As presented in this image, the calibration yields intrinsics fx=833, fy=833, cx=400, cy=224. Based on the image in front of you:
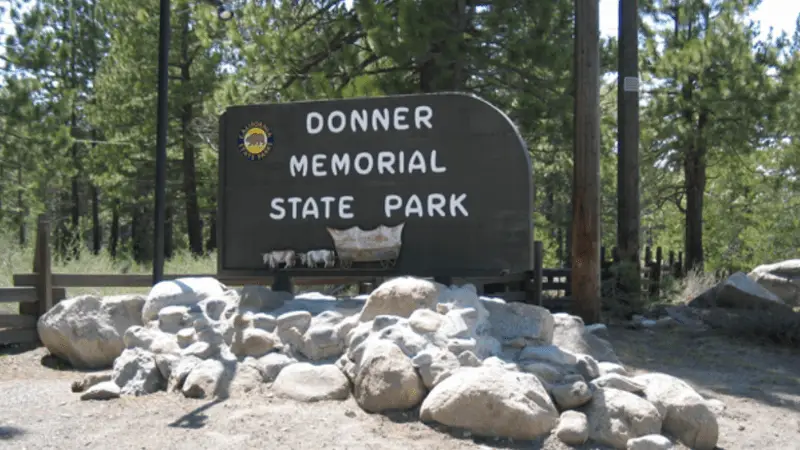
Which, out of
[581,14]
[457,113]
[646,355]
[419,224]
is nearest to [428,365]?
[419,224]

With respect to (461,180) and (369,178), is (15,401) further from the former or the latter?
(461,180)

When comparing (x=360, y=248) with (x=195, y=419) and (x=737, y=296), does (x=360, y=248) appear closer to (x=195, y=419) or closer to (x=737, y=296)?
(x=195, y=419)

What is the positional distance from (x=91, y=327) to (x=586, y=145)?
23.5 feet

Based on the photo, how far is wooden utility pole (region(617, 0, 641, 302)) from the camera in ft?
49.7

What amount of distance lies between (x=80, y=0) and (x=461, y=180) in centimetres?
2937

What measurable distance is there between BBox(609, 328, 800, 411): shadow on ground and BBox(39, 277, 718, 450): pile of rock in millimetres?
1622

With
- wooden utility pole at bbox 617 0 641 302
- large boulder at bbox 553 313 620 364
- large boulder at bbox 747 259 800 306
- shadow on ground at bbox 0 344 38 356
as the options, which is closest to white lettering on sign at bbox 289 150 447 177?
large boulder at bbox 553 313 620 364

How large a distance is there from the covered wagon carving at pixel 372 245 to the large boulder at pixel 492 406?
216 cm

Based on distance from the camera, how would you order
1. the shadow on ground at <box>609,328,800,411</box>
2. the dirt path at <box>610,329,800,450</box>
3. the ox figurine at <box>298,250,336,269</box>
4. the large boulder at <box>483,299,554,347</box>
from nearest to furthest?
the dirt path at <box>610,329,800,450</box>, the large boulder at <box>483,299,554,347</box>, the ox figurine at <box>298,250,336,269</box>, the shadow on ground at <box>609,328,800,411</box>

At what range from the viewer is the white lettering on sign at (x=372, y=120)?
7.95 metres

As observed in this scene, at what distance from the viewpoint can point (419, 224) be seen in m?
7.93

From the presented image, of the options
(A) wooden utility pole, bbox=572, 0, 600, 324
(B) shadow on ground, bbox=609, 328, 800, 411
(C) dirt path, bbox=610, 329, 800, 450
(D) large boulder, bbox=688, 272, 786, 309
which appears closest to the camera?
(C) dirt path, bbox=610, 329, 800, 450

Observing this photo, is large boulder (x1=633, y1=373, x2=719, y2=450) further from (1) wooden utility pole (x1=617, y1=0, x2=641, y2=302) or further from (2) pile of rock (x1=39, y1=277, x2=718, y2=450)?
(1) wooden utility pole (x1=617, y1=0, x2=641, y2=302)

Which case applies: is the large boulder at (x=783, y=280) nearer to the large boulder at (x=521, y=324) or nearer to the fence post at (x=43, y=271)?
the large boulder at (x=521, y=324)
